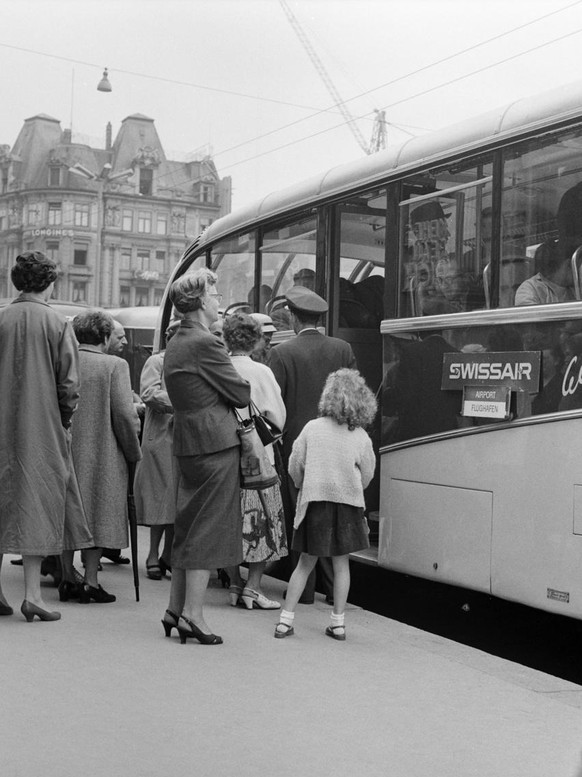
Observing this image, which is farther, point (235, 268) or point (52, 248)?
point (52, 248)

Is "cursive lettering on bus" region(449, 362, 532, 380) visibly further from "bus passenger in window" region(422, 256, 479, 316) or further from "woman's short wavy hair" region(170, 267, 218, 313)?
"woman's short wavy hair" region(170, 267, 218, 313)

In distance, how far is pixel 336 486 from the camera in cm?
616

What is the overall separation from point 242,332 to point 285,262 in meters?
1.98

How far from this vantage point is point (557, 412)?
18.9 ft

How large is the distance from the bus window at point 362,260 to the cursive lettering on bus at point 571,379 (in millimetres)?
2024

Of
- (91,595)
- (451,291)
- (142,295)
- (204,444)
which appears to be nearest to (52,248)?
(142,295)

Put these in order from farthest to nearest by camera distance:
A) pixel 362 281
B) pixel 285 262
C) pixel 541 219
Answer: pixel 285 262 → pixel 362 281 → pixel 541 219

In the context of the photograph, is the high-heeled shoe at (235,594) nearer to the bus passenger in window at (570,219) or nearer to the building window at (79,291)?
the bus passenger in window at (570,219)

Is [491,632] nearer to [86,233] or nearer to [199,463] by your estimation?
[199,463]

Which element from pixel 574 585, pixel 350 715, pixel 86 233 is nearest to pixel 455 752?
pixel 350 715

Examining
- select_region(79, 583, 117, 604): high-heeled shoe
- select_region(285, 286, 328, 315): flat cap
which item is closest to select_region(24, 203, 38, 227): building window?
select_region(285, 286, 328, 315): flat cap

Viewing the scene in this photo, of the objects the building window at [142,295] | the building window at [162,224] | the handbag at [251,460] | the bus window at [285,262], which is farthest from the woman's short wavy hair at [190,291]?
the building window at [162,224]

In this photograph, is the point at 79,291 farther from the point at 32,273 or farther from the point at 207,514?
the point at 207,514

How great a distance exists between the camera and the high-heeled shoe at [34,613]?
246 inches
